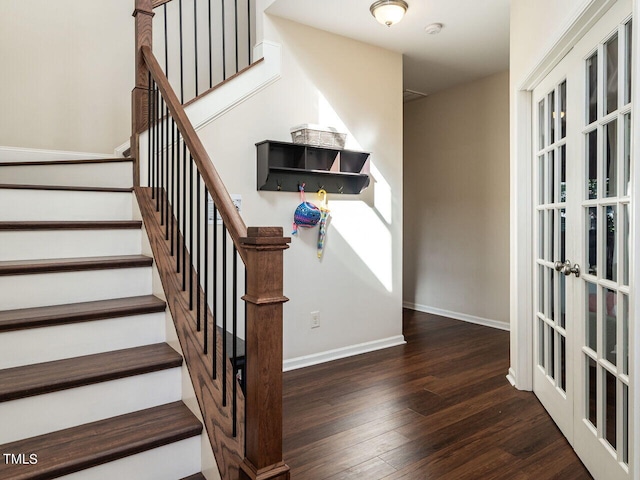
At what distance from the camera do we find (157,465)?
5.14 ft

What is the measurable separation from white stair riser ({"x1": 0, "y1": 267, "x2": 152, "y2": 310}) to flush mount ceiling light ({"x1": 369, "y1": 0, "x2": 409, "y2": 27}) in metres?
2.25

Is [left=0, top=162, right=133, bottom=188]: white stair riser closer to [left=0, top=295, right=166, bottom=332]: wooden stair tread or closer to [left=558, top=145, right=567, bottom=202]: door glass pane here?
[left=0, top=295, right=166, bottom=332]: wooden stair tread

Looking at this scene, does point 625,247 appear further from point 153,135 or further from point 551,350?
point 153,135

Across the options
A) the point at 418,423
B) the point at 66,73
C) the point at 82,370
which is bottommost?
the point at 418,423

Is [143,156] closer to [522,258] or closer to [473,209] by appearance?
[522,258]

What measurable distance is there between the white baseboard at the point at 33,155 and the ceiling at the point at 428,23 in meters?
1.93

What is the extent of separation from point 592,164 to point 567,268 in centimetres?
52

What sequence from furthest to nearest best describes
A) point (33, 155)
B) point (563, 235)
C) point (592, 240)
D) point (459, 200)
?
point (459, 200) < point (33, 155) < point (563, 235) < point (592, 240)

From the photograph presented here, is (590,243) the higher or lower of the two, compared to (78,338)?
higher

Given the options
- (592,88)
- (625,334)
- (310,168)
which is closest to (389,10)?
(310,168)

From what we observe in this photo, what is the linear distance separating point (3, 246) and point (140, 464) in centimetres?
126

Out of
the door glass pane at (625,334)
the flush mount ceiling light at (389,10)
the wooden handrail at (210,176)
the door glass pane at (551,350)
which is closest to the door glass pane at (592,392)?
the door glass pane at (625,334)

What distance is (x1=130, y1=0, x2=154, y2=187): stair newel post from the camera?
8.66 feet

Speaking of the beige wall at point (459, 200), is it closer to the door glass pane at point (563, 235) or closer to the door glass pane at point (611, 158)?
the door glass pane at point (563, 235)
